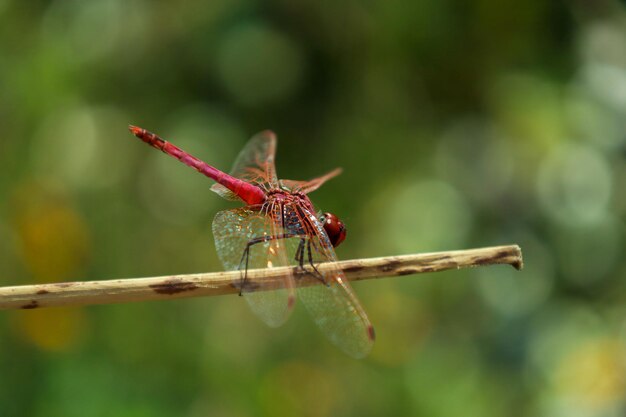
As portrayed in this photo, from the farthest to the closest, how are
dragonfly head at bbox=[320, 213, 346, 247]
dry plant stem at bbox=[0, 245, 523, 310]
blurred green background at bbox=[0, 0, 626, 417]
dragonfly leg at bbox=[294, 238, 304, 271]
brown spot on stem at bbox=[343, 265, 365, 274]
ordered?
blurred green background at bbox=[0, 0, 626, 417] < dragonfly head at bbox=[320, 213, 346, 247] < dragonfly leg at bbox=[294, 238, 304, 271] < brown spot on stem at bbox=[343, 265, 365, 274] < dry plant stem at bbox=[0, 245, 523, 310]

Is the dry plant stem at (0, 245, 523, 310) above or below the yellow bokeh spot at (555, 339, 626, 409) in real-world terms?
above

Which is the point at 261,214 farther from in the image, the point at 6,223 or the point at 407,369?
the point at 6,223

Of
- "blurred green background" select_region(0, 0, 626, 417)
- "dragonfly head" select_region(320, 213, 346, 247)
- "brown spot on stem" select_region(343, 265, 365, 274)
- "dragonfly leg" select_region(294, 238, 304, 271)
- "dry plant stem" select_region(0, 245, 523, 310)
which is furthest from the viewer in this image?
"blurred green background" select_region(0, 0, 626, 417)

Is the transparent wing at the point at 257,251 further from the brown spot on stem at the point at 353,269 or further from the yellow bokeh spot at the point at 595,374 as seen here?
the yellow bokeh spot at the point at 595,374

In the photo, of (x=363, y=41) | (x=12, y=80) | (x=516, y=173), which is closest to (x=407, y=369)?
(x=516, y=173)

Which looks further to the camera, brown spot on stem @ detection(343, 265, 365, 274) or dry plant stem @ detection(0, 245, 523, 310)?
brown spot on stem @ detection(343, 265, 365, 274)

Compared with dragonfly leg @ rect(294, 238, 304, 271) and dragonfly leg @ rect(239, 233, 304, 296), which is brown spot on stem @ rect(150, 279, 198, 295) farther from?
dragonfly leg @ rect(294, 238, 304, 271)

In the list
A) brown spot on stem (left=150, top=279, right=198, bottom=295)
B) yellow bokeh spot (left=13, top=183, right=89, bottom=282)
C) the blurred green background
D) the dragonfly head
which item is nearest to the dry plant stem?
brown spot on stem (left=150, top=279, right=198, bottom=295)
